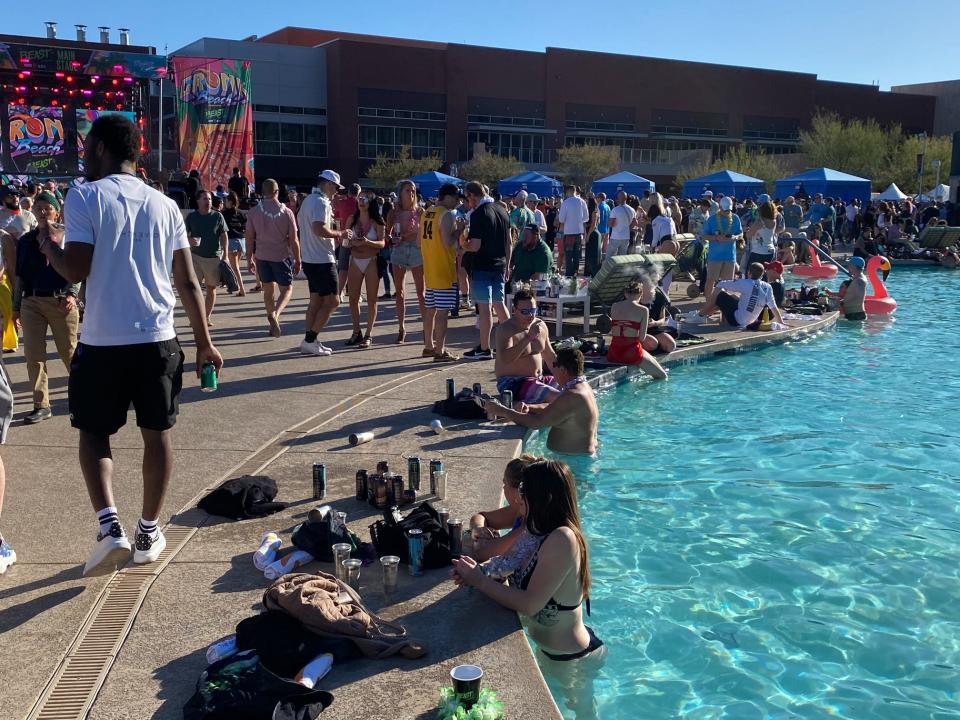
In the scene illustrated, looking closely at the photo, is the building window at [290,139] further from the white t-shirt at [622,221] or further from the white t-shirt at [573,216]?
the white t-shirt at [622,221]

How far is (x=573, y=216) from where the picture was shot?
15977 millimetres

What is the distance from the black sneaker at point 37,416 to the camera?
21.7ft

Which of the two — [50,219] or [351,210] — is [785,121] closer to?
[351,210]

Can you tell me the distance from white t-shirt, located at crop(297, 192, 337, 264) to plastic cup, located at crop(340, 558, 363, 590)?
597 cm

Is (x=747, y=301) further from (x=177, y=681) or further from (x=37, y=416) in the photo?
(x=177, y=681)

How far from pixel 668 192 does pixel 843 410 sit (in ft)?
211

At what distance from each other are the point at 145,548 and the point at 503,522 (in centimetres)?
189

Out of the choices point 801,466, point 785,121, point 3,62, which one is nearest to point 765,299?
point 801,466

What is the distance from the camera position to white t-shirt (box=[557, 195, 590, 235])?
1591 centimetres

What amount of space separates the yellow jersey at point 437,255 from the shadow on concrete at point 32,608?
224 inches

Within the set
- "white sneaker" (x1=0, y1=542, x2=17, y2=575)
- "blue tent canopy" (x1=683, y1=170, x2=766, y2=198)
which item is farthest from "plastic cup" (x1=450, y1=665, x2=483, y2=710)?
"blue tent canopy" (x1=683, y1=170, x2=766, y2=198)

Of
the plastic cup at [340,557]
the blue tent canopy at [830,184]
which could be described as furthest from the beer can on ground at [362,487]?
the blue tent canopy at [830,184]

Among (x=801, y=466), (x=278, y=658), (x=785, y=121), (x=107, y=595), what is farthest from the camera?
(x=785, y=121)

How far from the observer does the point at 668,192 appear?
70500 millimetres
